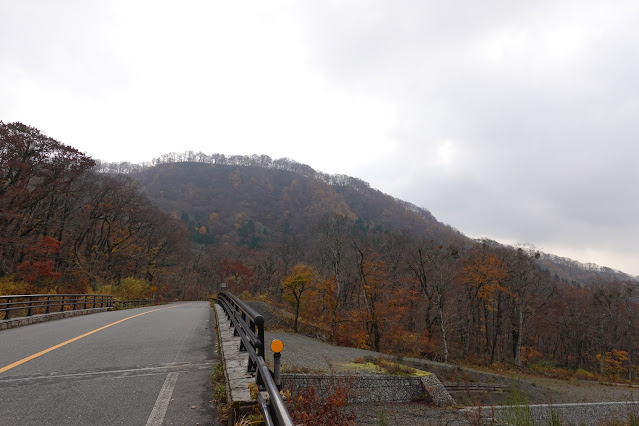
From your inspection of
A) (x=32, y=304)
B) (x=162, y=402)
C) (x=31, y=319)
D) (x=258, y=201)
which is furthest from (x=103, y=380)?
(x=258, y=201)

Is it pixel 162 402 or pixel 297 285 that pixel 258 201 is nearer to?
pixel 297 285

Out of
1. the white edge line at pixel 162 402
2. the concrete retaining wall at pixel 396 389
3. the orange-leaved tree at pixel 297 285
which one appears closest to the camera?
the white edge line at pixel 162 402

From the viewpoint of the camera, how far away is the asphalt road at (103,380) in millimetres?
4305

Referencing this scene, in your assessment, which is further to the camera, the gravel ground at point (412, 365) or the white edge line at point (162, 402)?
the gravel ground at point (412, 365)

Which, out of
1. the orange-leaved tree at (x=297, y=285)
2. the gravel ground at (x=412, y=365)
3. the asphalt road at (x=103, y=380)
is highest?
the asphalt road at (x=103, y=380)

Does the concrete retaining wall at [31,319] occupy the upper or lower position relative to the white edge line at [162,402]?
lower

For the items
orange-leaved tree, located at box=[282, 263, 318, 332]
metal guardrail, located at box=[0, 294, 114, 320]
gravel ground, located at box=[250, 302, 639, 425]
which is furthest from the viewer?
orange-leaved tree, located at box=[282, 263, 318, 332]

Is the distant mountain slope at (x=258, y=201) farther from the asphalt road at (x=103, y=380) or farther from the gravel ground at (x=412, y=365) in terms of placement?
the asphalt road at (x=103, y=380)

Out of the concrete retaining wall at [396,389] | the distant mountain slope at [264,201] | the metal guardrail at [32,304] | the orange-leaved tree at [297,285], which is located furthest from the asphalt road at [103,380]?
the distant mountain slope at [264,201]

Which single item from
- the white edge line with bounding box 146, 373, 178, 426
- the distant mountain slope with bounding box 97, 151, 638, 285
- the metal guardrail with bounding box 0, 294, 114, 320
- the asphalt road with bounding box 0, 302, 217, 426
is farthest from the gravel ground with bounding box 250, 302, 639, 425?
the distant mountain slope with bounding box 97, 151, 638, 285

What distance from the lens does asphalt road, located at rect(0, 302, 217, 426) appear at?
430 cm

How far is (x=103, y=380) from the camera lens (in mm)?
5711

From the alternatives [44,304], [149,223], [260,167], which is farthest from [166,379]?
[260,167]

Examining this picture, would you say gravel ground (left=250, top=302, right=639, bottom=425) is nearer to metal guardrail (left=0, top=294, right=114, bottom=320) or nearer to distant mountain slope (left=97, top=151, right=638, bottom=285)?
metal guardrail (left=0, top=294, right=114, bottom=320)
